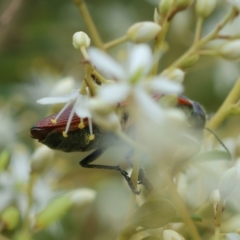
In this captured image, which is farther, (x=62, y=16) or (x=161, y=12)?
(x=62, y=16)

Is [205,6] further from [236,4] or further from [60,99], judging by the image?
[60,99]

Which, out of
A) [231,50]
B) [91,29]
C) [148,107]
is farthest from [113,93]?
[91,29]

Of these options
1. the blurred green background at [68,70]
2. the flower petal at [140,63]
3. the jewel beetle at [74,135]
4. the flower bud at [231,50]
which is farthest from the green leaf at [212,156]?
the blurred green background at [68,70]

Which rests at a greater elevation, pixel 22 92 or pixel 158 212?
A: pixel 158 212

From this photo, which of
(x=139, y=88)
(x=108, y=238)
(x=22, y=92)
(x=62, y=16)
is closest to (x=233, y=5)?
(x=139, y=88)

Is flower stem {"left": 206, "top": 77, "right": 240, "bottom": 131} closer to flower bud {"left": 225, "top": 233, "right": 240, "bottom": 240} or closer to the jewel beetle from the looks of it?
the jewel beetle

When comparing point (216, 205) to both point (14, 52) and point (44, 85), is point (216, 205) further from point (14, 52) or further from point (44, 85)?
point (14, 52)

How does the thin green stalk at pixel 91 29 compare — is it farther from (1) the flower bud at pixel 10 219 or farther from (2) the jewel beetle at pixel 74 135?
(1) the flower bud at pixel 10 219
